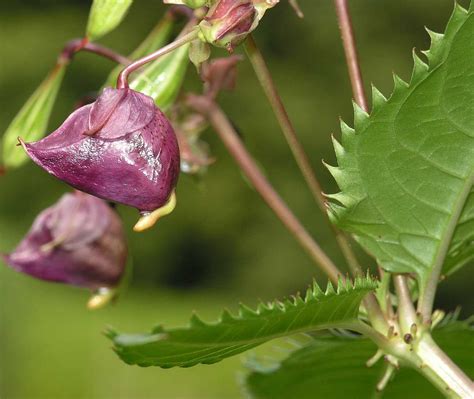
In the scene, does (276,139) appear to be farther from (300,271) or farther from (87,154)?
(87,154)

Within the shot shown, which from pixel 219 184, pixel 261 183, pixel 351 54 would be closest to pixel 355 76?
pixel 351 54

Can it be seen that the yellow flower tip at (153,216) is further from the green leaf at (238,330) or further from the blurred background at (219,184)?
the blurred background at (219,184)

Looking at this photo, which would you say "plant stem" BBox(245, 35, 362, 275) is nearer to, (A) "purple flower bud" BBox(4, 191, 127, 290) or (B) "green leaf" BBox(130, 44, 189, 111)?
(B) "green leaf" BBox(130, 44, 189, 111)

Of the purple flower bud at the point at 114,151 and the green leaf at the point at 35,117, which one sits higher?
the purple flower bud at the point at 114,151

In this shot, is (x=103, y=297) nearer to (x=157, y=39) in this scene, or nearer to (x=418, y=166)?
(x=157, y=39)

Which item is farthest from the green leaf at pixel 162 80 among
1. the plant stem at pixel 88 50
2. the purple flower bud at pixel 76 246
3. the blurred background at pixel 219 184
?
the blurred background at pixel 219 184

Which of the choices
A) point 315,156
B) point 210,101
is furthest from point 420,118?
point 315,156

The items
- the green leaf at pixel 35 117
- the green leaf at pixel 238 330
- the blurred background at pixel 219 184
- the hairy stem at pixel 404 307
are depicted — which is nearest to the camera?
the green leaf at pixel 238 330
